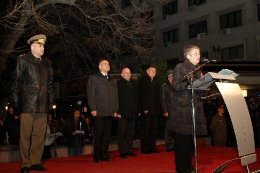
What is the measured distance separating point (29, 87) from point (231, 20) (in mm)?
22134

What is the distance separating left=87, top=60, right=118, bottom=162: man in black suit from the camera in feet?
20.9

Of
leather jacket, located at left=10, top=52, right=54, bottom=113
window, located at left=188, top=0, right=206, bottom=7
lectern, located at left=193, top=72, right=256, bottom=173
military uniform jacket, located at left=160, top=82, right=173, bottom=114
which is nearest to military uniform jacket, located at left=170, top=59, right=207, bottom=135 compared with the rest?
lectern, located at left=193, top=72, right=256, bottom=173

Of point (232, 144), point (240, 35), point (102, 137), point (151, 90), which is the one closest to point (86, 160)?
point (102, 137)

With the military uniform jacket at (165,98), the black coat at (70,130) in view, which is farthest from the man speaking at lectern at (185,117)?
the black coat at (70,130)

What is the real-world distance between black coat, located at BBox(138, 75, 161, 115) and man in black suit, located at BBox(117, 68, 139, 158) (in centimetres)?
30

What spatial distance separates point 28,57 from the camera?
211 inches

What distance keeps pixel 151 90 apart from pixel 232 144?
5353 millimetres

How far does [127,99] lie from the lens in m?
7.22

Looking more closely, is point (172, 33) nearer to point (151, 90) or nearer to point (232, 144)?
point (232, 144)

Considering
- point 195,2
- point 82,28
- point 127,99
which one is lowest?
point 127,99

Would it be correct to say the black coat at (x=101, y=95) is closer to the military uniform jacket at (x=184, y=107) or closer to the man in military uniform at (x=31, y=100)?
the man in military uniform at (x=31, y=100)

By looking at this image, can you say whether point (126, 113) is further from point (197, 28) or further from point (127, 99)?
point (197, 28)

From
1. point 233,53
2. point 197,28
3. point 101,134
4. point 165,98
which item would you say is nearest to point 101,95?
point 101,134

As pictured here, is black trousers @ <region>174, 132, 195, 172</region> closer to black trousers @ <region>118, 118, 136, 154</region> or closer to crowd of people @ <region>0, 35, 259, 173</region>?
crowd of people @ <region>0, 35, 259, 173</region>
